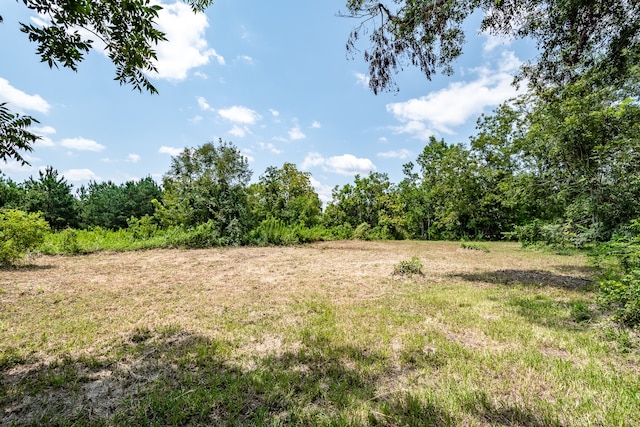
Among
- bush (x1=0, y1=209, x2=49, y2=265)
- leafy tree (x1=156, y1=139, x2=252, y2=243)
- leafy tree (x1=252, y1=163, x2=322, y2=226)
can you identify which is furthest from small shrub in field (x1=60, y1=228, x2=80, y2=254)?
leafy tree (x1=252, y1=163, x2=322, y2=226)

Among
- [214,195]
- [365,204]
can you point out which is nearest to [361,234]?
[365,204]

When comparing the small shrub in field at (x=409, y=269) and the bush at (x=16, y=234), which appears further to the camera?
the small shrub in field at (x=409, y=269)

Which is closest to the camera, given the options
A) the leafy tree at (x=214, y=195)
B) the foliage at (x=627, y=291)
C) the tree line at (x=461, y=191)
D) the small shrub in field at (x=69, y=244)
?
the foliage at (x=627, y=291)

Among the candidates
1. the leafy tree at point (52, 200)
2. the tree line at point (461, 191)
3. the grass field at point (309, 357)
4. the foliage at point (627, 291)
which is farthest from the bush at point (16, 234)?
the leafy tree at point (52, 200)

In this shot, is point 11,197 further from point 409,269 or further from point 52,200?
point 409,269

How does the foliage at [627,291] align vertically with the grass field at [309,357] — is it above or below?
above

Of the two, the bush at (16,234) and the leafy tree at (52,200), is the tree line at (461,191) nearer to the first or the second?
the leafy tree at (52,200)

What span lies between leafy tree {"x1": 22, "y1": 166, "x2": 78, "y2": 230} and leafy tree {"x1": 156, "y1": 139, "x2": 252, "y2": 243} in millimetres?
10909

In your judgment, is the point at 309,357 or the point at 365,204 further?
the point at 365,204

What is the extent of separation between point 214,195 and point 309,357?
12.2 meters

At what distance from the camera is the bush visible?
6.47 metres

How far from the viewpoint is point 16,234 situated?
656 centimetres

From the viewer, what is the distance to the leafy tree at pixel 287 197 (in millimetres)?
18156

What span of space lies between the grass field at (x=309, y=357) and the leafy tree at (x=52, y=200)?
18.4 metres
